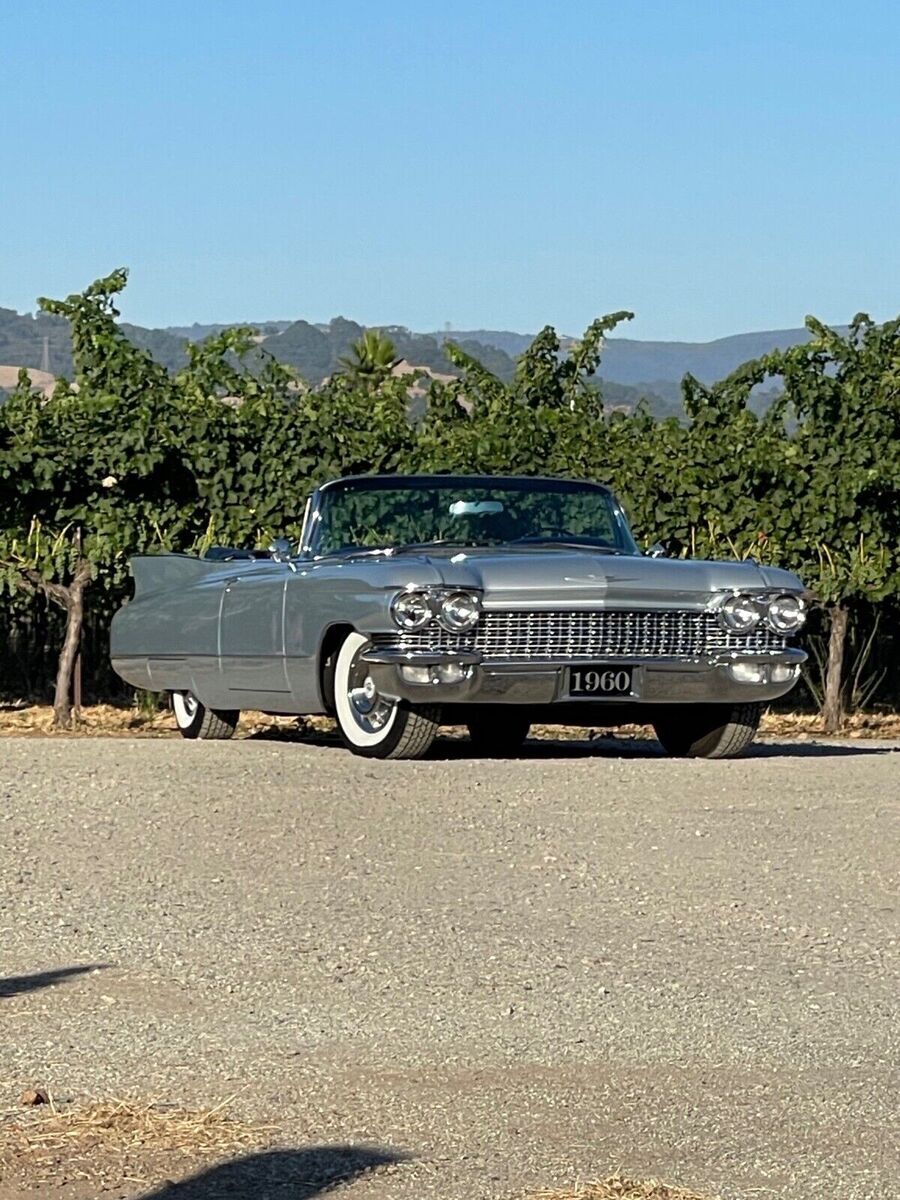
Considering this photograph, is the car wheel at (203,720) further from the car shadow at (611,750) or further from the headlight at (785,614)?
the headlight at (785,614)

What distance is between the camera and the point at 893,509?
60.7 ft

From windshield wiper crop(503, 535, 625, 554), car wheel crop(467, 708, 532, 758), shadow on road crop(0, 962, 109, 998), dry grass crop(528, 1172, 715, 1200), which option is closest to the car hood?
windshield wiper crop(503, 535, 625, 554)

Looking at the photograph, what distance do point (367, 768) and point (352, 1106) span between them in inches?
214

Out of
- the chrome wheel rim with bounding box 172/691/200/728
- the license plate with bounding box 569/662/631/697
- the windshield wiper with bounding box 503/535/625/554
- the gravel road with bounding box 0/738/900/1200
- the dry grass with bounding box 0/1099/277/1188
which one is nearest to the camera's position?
the dry grass with bounding box 0/1099/277/1188

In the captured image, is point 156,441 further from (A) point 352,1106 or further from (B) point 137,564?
(A) point 352,1106

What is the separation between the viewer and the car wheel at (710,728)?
1173 cm

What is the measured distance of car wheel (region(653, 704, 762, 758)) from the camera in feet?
38.5

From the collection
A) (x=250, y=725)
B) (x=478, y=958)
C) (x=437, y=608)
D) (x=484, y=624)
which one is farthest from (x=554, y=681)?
(x=250, y=725)

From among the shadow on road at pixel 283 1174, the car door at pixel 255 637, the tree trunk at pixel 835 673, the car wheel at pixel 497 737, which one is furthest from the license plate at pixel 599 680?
the tree trunk at pixel 835 673

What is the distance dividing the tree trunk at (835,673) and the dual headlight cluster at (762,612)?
22.1 feet

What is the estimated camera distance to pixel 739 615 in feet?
36.7

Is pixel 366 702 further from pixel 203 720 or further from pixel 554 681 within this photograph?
pixel 203 720

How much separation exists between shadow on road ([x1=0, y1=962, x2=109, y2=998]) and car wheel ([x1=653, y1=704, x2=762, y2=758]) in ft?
19.1

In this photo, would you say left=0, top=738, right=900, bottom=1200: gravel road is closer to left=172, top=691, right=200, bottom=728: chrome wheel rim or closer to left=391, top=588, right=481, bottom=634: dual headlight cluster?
left=391, top=588, right=481, bottom=634: dual headlight cluster
